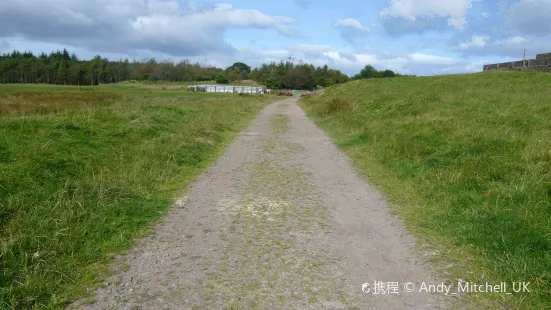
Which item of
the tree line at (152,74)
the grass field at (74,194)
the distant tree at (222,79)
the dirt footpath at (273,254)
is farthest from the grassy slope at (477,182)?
the distant tree at (222,79)

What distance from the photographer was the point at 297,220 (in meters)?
5.63

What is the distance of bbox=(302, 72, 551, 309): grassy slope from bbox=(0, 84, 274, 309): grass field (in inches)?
153

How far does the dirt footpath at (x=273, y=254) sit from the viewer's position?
353cm

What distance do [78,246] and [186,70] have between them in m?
146

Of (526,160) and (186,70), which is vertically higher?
(186,70)

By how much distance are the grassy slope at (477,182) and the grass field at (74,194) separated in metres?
3.88

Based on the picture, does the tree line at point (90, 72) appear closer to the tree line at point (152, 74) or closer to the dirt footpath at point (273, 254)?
the tree line at point (152, 74)

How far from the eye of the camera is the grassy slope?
413cm

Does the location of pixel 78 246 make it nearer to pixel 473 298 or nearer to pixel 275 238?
pixel 275 238

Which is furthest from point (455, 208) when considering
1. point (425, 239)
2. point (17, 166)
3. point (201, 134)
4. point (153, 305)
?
point (201, 134)

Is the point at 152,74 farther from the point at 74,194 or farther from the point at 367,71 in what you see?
the point at 74,194

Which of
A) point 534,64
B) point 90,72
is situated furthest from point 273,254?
point 90,72

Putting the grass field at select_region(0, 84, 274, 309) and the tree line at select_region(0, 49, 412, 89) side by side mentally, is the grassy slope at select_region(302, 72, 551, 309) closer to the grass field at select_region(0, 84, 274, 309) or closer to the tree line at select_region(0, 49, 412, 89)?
the grass field at select_region(0, 84, 274, 309)

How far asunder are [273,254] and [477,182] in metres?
4.33
